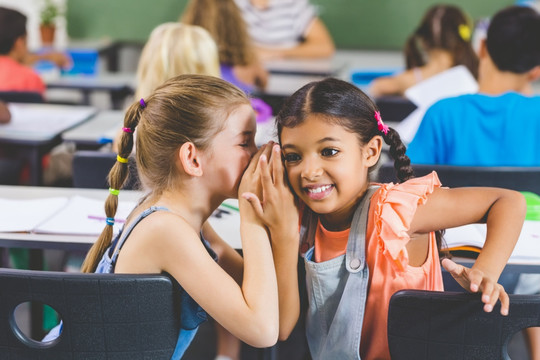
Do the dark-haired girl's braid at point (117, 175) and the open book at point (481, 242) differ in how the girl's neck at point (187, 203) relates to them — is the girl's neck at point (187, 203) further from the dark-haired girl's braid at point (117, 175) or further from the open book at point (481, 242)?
the open book at point (481, 242)

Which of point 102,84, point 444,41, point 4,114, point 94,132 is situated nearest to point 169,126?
point 94,132

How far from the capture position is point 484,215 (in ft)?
4.58

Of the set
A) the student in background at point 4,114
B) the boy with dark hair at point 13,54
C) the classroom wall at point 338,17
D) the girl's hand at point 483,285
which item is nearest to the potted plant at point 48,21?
the classroom wall at point 338,17

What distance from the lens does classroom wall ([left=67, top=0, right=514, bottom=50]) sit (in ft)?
19.4

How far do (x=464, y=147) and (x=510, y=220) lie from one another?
969mm

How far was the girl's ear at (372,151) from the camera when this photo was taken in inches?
57.8

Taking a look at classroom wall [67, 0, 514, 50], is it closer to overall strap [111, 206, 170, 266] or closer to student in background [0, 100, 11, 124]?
student in background [0, 100, 11, 124]

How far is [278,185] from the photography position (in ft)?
4.62

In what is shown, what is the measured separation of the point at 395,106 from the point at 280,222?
228 cm

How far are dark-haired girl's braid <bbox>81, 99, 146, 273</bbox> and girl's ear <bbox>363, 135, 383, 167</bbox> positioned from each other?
50 cm

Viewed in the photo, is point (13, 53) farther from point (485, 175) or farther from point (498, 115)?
point (485, 175)

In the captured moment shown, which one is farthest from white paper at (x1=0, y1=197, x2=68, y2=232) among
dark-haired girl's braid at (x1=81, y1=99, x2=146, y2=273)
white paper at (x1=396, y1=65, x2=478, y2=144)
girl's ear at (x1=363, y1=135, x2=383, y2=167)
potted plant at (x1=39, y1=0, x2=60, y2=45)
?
potted plant at (x1=39, y1=0, x2=60, y2=45)

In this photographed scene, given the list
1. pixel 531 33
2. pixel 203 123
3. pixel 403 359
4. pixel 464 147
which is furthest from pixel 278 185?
pixel 531 33

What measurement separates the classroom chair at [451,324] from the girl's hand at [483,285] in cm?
1
